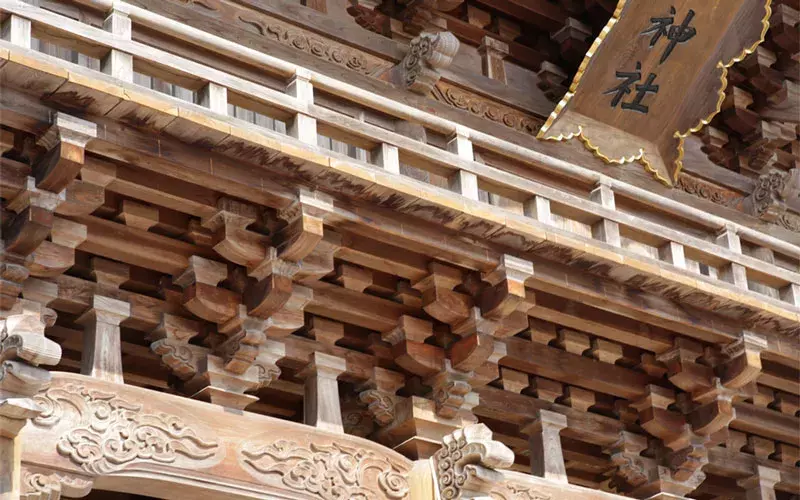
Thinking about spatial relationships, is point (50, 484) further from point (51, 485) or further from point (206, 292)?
point (206, 292)

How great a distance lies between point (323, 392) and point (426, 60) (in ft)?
Answer: 9.32

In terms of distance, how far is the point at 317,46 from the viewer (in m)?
9.95

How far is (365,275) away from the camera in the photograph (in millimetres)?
8258

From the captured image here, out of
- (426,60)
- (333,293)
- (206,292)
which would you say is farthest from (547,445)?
(426,60)

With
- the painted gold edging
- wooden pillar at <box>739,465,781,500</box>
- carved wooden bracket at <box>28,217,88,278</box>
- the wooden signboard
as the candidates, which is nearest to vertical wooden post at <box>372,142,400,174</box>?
carved wooden bracket at <box>28,217,88,278</box>

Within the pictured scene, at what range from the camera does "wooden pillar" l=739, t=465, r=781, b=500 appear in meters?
9.94

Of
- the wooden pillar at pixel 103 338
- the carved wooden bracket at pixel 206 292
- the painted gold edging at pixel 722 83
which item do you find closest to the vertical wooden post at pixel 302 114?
the carved wooden bracket at pixel 206 292

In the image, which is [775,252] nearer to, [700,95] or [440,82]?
[700,95]

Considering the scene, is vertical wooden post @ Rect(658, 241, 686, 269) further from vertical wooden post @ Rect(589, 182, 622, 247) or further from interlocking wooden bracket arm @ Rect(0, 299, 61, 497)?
interlocking wooden bracket arm @ Rect(0, 299, 61, 497)

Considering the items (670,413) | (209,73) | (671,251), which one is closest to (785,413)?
(670,413)

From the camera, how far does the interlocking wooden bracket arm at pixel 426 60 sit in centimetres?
1012

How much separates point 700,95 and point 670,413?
8.53 ft

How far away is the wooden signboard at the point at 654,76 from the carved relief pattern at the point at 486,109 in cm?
17

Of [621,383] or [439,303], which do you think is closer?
[439,303]
